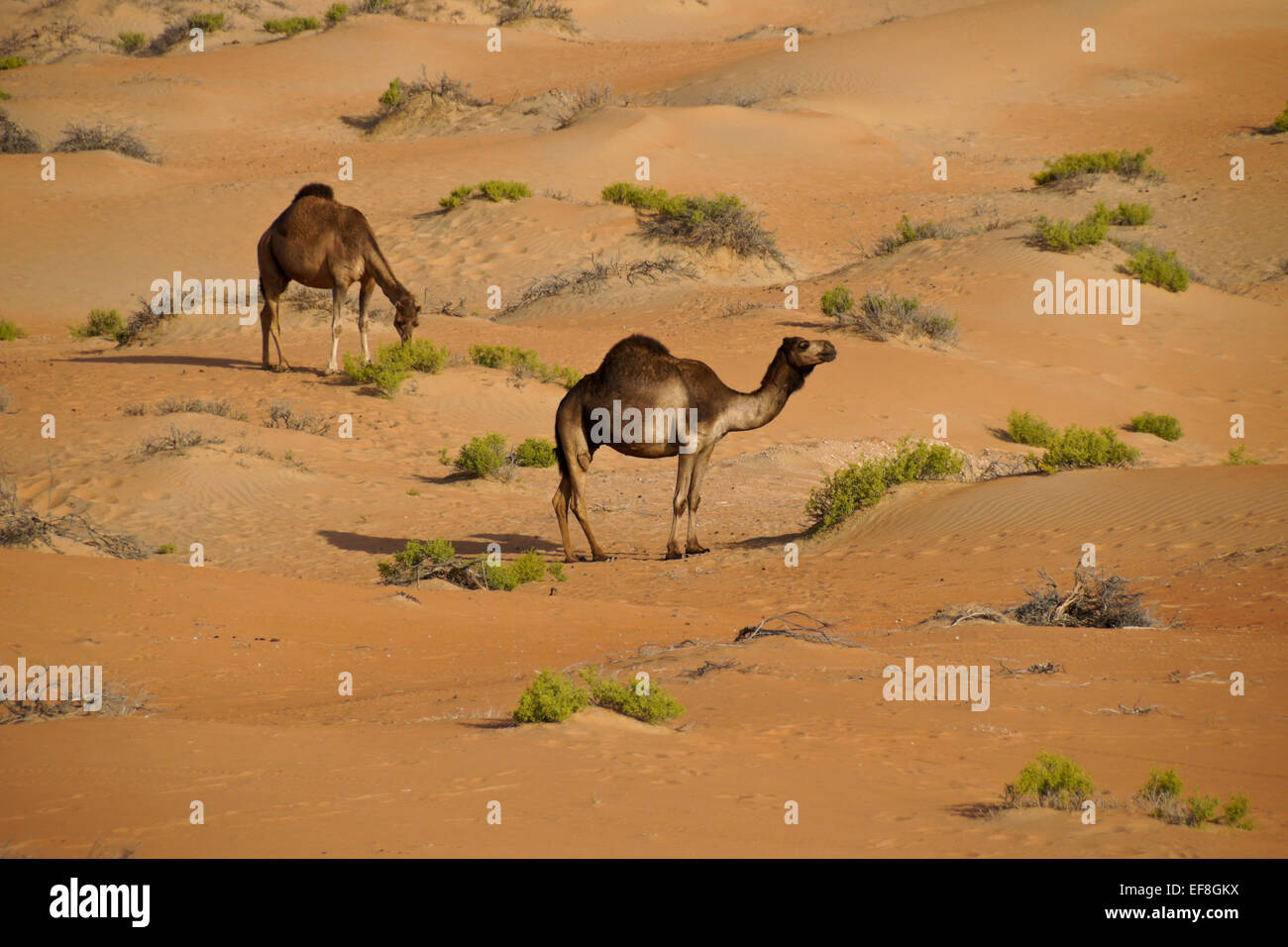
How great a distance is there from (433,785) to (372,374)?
14.2 m

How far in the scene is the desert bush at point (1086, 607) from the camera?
32.8ft

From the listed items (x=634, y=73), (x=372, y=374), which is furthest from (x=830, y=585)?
(x=634, y=73)

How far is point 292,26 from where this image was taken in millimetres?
61156

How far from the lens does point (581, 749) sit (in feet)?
21.5

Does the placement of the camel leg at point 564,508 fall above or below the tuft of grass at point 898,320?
below

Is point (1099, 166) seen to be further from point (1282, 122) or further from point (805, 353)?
point (805, 353)

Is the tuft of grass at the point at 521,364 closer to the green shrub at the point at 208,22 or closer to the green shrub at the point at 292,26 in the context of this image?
the green shrub at the point at 292,26

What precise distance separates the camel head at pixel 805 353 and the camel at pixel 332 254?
26.1 feet

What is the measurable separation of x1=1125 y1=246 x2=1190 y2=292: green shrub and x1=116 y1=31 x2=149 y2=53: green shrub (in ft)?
164

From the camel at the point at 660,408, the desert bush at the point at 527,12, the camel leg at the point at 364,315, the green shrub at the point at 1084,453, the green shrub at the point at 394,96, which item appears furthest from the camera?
the desert bush at the point at 527,12

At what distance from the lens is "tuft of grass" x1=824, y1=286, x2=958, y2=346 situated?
22578 millimetres

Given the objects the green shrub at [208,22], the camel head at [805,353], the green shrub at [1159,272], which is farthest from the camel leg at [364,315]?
the green shrub at [208,22]

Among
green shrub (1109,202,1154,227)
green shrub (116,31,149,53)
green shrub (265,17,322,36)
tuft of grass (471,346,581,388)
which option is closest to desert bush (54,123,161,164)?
green shrub (116,31,149,53)
